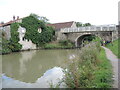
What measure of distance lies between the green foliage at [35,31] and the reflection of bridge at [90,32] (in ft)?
12.0

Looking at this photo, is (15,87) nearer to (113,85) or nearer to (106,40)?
(113,85)

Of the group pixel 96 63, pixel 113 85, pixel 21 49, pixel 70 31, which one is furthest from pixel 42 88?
pixel 70 31

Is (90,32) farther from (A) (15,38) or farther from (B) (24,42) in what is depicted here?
(A) (15,38)

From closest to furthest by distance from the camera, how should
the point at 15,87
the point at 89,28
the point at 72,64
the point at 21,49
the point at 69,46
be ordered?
the point at 72,64 < the point at 15,87 < the point at 21,49 < the point at 89,28 < the point at 69,46

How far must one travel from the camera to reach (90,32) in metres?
23.3

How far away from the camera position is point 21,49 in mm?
21547

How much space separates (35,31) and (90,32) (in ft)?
33.4

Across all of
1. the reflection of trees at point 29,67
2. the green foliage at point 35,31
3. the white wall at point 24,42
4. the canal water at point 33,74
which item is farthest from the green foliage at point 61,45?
the canal water at point 33,74

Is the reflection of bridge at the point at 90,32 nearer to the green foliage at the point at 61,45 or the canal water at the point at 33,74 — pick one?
the green foliage at the point at 61,45

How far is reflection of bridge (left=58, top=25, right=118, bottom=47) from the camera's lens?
21.0 metres

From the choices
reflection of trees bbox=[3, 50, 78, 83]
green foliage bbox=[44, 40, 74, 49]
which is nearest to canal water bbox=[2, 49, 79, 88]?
reflection of trees bbox=[3, 50, 78, 83]

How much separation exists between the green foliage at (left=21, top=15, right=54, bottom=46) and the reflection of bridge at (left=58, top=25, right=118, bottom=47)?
3.67m

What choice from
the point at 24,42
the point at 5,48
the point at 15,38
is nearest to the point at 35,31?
the point at 24,42

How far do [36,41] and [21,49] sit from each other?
335 cm
